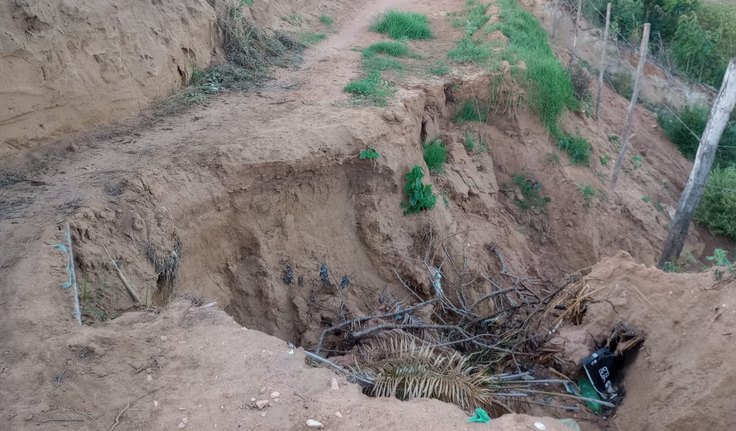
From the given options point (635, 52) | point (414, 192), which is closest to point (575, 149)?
point (414, 192)

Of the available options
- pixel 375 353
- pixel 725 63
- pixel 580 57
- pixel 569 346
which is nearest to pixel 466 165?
pixel 569 346

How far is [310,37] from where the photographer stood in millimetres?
9023

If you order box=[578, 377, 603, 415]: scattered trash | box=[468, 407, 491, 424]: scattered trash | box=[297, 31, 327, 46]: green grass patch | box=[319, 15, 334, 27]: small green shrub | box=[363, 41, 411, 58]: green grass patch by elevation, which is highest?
box=[319, 15, 334, 27]: small green shrub

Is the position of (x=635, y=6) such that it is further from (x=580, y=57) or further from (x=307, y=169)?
(x=307, y=169)

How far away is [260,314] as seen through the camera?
17.9ft

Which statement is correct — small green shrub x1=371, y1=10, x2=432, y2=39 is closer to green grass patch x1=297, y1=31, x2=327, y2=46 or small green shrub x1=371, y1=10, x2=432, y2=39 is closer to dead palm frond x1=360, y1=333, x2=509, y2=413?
green grass patch x1=297, y1=31, x2=327, y2=46

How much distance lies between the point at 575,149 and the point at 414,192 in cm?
374

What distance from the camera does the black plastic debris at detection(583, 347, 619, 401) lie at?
4.53m

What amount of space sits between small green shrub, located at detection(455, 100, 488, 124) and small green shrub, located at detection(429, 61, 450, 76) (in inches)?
20.3

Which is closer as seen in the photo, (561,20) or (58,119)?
(58,119)

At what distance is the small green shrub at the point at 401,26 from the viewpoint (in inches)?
381

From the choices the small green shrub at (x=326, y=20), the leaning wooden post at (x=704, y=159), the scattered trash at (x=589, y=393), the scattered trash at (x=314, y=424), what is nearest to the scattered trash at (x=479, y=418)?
the scattered trash at (x=314, y=424)

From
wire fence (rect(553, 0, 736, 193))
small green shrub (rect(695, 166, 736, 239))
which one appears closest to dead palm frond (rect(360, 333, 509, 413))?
small green shrub (rect(695, 166, 736, 239))

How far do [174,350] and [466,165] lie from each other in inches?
215
